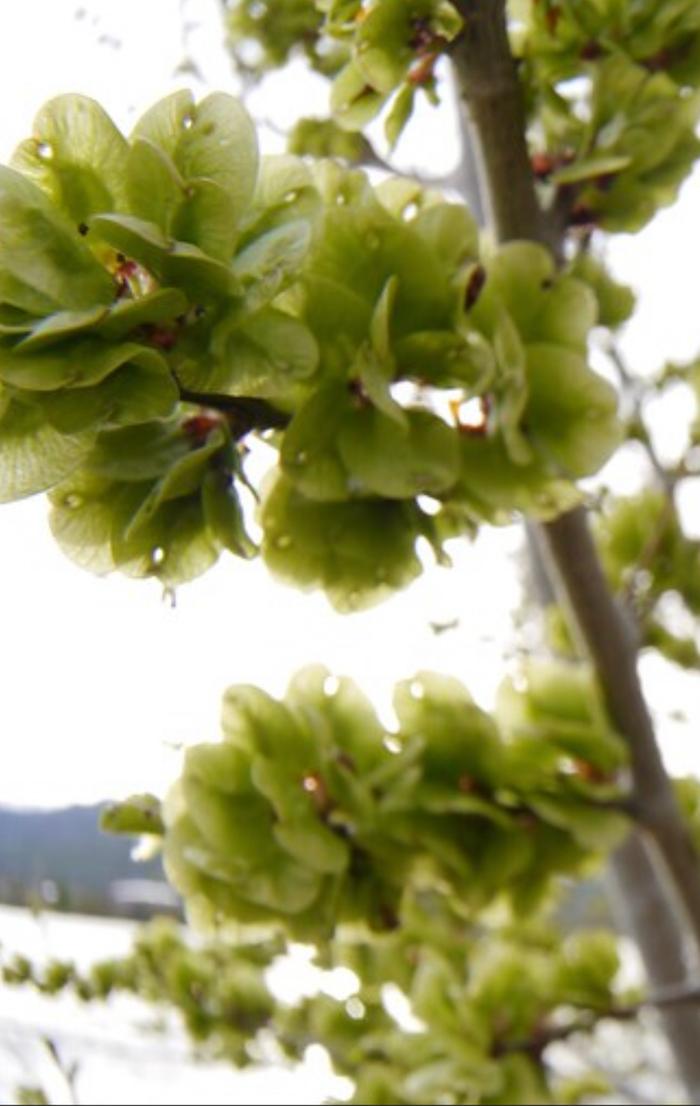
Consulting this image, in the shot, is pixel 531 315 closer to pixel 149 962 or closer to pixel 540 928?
pixel 540 928

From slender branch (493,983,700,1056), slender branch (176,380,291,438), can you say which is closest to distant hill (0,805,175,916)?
slender branch (493,983,700,1056)

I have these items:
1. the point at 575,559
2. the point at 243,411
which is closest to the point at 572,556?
the point at 575,559

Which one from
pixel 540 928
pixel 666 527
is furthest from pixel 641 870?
pixel 666 527

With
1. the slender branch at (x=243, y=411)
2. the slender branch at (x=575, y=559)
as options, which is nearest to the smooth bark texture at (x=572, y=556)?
the slender branch at (x=575, y=559)

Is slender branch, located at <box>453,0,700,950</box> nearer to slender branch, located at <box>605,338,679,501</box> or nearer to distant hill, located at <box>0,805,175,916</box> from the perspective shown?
slender branch, located at <box>605,338,679,501</box>

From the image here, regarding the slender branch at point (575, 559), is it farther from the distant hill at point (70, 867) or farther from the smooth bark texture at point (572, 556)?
the distant hill at point (70, 867)
